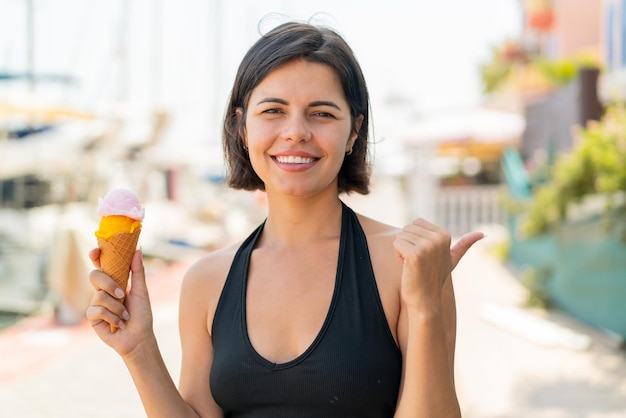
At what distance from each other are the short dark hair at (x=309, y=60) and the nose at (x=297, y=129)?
0.46 feet

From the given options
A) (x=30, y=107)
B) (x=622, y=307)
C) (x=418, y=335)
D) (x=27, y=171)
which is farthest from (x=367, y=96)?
(x=27, y=171)

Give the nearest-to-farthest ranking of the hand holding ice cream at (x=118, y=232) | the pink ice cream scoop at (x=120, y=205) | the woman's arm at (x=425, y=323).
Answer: the woman's arm at (x=425, y=323), the hand holding ice cream at (x=118, y=232), the pink ice cream scoop at (x=120, y=205)

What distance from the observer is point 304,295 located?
176 cm

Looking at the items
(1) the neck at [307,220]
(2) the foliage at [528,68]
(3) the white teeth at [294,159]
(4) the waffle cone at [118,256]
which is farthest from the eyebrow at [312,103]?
(2) the foliage at [528,68]

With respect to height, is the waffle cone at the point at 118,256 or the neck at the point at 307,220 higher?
the neck at the point at 307,220

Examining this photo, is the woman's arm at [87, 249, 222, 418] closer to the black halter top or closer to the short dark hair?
the black halter top

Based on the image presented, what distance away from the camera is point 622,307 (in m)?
6.27

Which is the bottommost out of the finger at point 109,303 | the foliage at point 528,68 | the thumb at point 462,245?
the finger at point 109,303

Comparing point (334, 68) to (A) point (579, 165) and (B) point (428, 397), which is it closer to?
(B) point (428, 397)

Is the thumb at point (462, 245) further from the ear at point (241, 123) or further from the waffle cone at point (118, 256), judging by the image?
the waffle cone at point (118, 256)

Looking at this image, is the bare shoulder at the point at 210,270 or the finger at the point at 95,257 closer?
the finger at the point at 95,257

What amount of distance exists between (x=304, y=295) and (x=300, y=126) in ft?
1.38

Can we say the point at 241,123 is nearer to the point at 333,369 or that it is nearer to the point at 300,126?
the point at 300,126

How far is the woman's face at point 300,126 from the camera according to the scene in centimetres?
171
